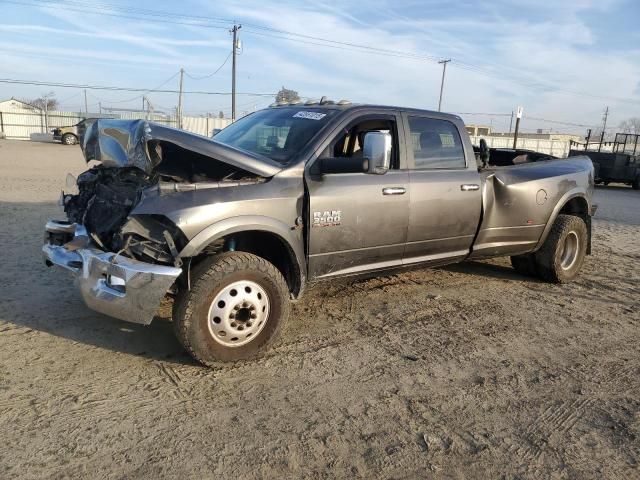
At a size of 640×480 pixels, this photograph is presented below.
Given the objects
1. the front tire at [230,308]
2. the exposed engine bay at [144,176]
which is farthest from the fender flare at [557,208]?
the exposed engine bay at [144,176]

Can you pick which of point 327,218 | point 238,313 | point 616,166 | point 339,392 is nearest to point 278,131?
point 327,218

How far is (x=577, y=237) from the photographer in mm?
6160

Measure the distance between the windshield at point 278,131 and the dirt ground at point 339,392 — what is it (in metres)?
1.51

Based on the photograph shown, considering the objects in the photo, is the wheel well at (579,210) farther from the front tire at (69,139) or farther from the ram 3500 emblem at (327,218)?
the front tire at (69,139)

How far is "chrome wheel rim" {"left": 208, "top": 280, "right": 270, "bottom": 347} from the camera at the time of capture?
11.4ft

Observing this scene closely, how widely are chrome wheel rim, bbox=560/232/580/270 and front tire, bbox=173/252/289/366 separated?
405 cm

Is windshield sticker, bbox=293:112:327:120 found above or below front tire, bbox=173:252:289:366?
above

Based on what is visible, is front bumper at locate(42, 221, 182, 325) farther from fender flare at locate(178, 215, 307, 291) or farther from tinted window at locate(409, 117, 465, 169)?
tinted window at locate(409, 117, 465, 169)

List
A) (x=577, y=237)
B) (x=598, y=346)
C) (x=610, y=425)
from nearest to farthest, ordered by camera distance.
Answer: (x=610, y=425)
(x=598, y=346)
(x=577, y=237)

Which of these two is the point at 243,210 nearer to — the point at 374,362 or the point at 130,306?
the point at 130,306

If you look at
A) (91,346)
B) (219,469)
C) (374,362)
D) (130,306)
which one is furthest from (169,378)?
(374,362)

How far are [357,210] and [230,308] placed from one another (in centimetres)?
130

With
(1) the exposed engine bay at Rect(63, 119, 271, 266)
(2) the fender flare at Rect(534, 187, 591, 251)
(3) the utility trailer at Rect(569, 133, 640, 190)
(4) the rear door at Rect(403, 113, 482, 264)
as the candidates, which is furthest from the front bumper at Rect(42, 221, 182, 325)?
(3) the utility trailer at Rect(569, 133, 640, 190)

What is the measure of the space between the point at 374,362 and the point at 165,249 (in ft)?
5.60
